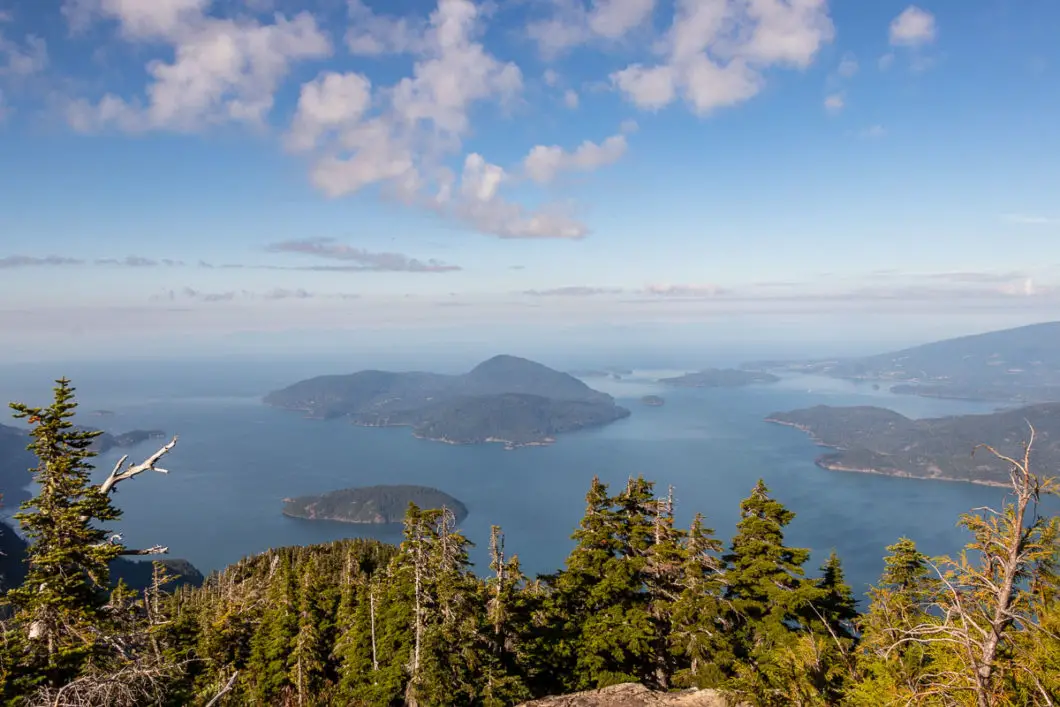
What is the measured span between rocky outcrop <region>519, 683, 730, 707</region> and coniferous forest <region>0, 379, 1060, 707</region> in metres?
1.73

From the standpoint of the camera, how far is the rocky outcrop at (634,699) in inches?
884

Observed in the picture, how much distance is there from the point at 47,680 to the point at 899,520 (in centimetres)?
20937

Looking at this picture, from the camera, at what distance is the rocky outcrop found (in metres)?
22.5

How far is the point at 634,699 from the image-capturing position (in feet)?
75.4

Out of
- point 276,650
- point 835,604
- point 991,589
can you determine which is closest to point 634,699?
point 835,604

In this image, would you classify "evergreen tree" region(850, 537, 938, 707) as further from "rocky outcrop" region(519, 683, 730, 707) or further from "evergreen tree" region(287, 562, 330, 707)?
"evergreen tree" region(287, 562, 330, 707)

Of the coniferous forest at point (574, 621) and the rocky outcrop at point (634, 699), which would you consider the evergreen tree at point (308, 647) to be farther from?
the rocky outcrop at point (634, 699)

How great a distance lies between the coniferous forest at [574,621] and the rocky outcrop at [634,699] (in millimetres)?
1727

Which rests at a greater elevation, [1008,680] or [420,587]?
[1008,680]

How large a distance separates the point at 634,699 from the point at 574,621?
24.8 ft

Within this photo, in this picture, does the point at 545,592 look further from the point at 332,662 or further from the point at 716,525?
the point at 716,525

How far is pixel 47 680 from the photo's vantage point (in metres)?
12.6

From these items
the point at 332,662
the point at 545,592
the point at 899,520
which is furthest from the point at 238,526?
the point at 899,520

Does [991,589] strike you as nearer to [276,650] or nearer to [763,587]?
[763,587]
